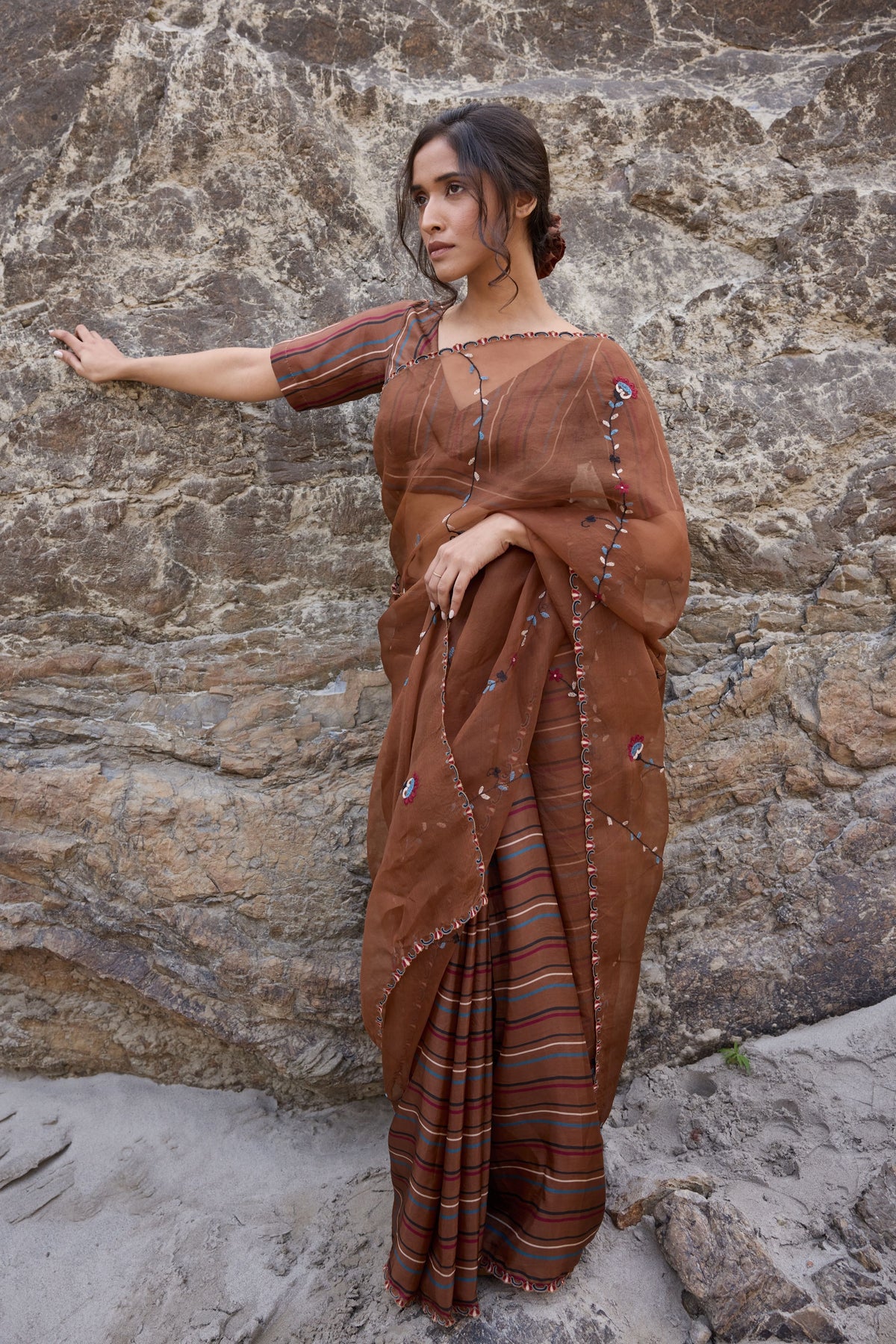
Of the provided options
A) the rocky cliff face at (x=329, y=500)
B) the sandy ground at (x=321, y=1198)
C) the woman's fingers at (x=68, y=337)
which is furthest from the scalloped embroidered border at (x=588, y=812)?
the woman's fingers at (x=68, y=337)

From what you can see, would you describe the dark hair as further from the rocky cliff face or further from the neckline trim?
the rocky cliff face

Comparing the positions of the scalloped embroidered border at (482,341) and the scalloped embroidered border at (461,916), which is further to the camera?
the scalloped embroidered border at (482,341)

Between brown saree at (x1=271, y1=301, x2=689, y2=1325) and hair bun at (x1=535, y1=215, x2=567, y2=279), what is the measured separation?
229 mm

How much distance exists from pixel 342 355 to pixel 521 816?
958 millimetres

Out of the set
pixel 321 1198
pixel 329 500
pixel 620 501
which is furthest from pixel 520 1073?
pixel 329 500

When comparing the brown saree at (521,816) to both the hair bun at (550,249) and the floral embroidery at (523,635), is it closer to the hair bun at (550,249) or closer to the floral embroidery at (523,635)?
the floral embroidery at (523,635)

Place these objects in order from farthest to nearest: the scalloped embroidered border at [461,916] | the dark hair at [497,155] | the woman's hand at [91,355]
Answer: the woman's hand at [91,355]
the dark hair at [497,155]
the scalloped embroidered border at [461,916]

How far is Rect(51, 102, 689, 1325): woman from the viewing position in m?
1.72

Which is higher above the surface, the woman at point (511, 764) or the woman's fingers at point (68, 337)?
the woman's fingers at point (68, 337)

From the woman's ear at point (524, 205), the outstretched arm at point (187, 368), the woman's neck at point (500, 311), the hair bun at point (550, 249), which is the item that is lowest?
the outstretched arm at point (187, 368)

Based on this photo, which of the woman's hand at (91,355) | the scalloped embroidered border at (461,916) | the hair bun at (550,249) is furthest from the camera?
the woman's hand at (91,355)

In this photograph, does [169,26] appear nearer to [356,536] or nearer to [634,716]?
[356,536]

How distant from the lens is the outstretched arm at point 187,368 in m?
Answer: 2.05

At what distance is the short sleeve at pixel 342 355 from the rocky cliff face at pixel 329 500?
253 millimetres
